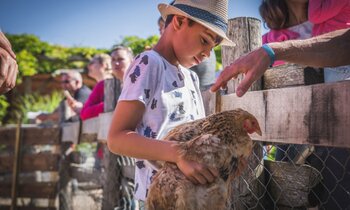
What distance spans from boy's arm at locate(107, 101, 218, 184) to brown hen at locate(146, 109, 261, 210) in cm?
3

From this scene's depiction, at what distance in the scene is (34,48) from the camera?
12.6 m

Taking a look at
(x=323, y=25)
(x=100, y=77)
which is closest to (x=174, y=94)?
(x=323, y=25)

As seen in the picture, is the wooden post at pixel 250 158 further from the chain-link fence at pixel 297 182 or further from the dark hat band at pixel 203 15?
the dark hat band at pixel 203 15

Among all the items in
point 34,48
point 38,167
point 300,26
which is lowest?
point 38,167

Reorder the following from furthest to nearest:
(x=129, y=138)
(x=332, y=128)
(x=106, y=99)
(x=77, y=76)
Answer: (x=77, y=76) < (x=106, y=99) < (x=129, y=138) < (x=332, y=128)

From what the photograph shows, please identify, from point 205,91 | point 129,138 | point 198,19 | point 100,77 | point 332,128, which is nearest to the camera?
point 332,128

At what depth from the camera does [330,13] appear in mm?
2143

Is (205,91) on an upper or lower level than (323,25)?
lower

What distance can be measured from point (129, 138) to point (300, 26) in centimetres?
165

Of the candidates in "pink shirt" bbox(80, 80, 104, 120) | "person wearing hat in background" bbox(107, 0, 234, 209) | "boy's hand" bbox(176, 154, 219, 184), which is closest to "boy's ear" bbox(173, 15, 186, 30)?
"person wearing hat in background" bbox(107, 0, 234, 209)

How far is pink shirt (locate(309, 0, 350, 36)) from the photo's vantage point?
7.02ft

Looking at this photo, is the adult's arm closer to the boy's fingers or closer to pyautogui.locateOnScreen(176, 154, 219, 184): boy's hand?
the boy's fingers

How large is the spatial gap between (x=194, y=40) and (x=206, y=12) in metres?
0.14

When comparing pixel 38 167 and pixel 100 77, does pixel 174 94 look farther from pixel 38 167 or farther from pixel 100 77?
pixel 38 167
